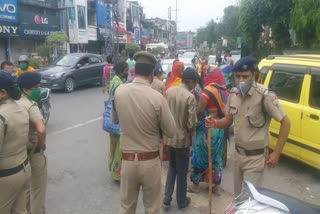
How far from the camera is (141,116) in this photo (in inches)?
122

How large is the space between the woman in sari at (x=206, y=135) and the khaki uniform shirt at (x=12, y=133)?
7.81ft

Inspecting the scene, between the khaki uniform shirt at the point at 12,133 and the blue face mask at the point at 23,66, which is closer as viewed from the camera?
the khaki uniform shirt at the point at 12,133

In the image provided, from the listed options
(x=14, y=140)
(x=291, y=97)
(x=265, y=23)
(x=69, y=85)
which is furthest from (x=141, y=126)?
(x=265, y=23)

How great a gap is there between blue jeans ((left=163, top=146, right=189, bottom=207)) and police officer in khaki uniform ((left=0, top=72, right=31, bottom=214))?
1.88 metres

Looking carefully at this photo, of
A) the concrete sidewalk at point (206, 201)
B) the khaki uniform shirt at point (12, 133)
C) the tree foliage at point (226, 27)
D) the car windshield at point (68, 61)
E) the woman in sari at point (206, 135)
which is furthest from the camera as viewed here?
the tree foliage at point (226, 27)

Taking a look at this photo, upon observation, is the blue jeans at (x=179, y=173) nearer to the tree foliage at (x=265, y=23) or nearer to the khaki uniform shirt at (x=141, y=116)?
the khaki uniform shirt at (x=141, y=116)

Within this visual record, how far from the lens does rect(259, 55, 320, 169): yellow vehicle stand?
5148 millimetres

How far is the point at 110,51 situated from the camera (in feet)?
113

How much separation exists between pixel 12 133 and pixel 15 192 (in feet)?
1.72

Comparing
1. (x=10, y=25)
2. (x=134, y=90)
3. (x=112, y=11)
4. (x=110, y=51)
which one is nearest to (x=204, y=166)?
(x=134, y=90)

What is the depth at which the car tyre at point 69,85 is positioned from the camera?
15125mm

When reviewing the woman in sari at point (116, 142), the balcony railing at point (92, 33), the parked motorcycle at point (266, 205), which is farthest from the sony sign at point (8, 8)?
the parked motorcycle at point (266, 205)

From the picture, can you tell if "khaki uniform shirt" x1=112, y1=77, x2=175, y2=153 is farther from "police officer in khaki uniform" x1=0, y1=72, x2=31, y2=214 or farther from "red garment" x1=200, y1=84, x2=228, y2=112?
"red garment" x1=200, y1=84, x2=228, y2=112

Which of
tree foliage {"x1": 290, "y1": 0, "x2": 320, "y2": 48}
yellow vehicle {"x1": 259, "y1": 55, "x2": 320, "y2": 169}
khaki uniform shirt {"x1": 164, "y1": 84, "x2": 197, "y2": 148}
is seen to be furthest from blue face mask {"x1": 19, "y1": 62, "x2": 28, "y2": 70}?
tree foliage {"x1": 290, "y1": 0, "x2": 320, "y2": 48}
